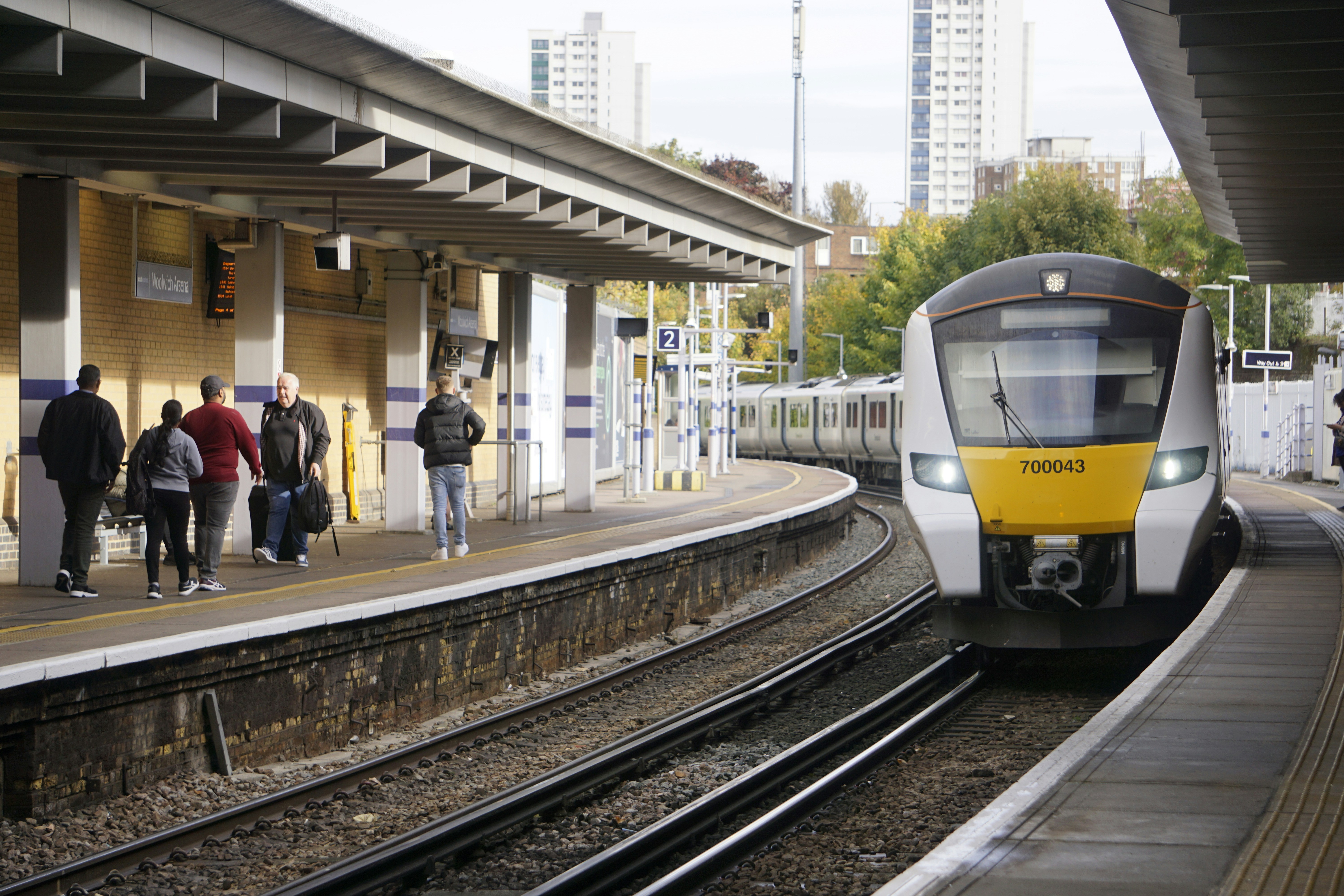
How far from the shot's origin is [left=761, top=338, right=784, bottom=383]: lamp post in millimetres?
76438

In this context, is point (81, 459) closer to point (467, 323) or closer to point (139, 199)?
point (139, 199)

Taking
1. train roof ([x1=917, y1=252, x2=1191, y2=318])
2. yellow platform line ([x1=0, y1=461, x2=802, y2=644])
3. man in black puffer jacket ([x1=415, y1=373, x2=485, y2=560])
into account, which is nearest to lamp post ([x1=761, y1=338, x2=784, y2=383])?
man in black puffer jacket ([x1=415, y1=373, x2=485, y2=560])

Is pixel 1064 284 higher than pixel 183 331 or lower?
higher

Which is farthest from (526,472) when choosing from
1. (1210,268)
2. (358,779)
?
(1210,268)

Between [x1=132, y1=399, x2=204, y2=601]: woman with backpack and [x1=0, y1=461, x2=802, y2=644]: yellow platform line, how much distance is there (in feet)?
1.10

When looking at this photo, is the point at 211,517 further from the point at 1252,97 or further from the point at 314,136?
the point at 1252,97

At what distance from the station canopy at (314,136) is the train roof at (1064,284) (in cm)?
451

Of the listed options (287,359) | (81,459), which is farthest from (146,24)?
(287,359)

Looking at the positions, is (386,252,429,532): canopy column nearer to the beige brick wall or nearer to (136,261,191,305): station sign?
the beige brick wall

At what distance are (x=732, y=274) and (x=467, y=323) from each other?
458 centimetres

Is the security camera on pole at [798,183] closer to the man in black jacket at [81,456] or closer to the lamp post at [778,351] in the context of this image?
the lamp post at [778,351]

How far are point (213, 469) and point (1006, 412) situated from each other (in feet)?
19.6

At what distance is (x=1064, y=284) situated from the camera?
10391mm

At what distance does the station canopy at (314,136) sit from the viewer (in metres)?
8.75
